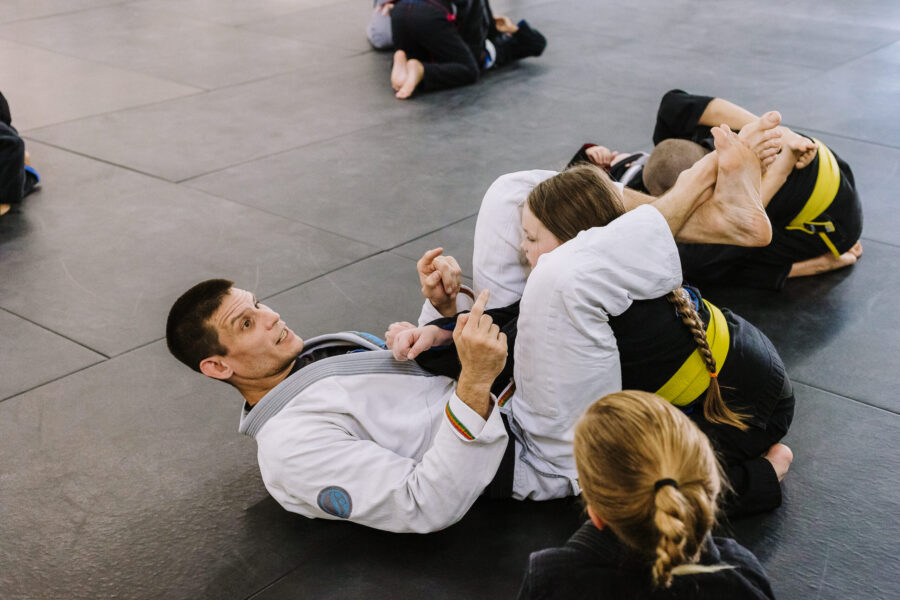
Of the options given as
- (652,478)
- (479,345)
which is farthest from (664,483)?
(479,345)

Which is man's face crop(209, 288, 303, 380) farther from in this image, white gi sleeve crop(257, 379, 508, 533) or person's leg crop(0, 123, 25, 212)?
person's leg crop(0, 123, 25, 212)

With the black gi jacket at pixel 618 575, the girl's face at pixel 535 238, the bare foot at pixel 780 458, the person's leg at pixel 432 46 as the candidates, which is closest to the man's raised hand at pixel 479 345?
the girl's face at pixel 535 238

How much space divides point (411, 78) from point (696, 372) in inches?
173

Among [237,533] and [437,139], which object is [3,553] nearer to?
[237,533]

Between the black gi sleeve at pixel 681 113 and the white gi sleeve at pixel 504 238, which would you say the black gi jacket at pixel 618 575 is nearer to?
the white gi sleeve at pixel 504 238

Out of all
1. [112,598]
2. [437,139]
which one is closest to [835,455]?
[112,598]

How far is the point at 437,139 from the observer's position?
18.3 ft

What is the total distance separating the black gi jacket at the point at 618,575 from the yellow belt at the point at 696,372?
30.8 inches

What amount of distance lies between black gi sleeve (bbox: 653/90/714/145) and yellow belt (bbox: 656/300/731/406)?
5.42ft

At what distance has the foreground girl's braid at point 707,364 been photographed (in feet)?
7.75

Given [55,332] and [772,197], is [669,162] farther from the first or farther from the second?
[55,332]

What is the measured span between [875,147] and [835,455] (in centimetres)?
318

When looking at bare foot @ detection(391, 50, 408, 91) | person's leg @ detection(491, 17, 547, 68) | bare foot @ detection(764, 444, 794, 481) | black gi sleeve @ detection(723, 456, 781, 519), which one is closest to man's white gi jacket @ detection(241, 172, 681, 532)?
black gi sleeve @ detection(723, 456, 781, 519)

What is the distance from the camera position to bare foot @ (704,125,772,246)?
255 centimetres
